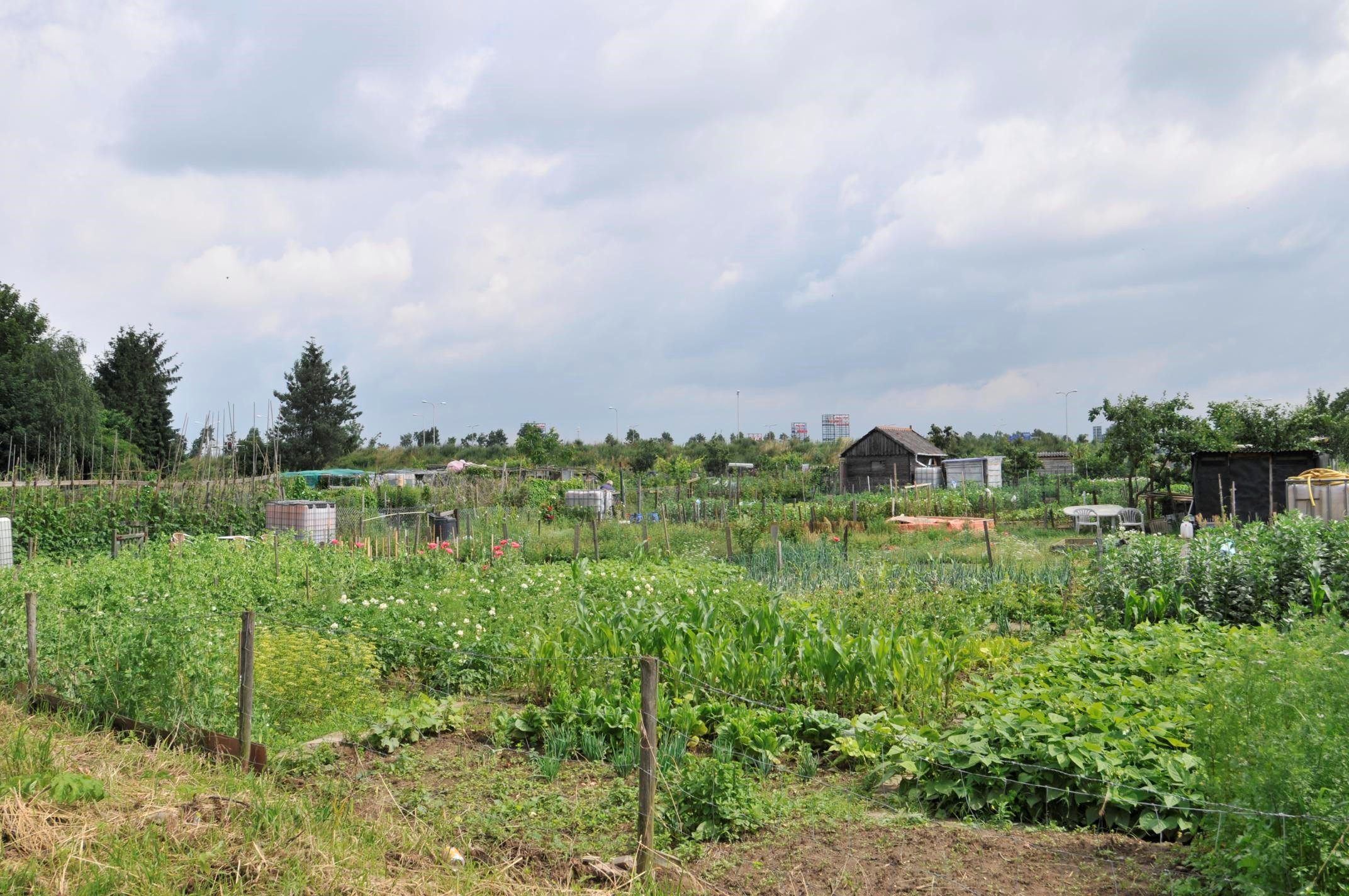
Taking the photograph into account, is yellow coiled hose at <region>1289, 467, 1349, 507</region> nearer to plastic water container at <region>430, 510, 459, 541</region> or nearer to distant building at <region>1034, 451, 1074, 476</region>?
plastic water container at <region>430, 510, 459, 541</region>

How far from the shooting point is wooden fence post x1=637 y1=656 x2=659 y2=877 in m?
3.69

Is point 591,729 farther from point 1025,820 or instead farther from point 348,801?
point 1025,820

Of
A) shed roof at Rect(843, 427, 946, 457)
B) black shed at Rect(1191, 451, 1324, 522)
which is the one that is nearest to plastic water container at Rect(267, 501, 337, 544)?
black shed at Rect(1191, 451, 1324, 522)

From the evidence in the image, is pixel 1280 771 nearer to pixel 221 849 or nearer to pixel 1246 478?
pixel 221 849

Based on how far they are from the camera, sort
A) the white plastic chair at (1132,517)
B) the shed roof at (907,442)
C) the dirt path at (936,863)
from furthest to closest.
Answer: the shed roof at (907,442)
the white plastic chair at (1132,517)
the dirt path at (936,863)

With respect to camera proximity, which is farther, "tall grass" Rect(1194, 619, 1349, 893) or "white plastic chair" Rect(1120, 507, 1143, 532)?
"white plastic chair" Rect(1120, 507, 1143, 532)

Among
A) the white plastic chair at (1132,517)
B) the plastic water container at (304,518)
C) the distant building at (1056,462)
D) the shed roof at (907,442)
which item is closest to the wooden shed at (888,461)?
the shed roof at (907,442)

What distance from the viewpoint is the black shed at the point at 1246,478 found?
1884cm

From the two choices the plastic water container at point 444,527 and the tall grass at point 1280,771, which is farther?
the plastic water container at point 444,527

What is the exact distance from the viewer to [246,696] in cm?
505

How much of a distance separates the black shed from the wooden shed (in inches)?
721

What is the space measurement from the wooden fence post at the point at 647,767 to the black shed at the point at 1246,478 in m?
18.6

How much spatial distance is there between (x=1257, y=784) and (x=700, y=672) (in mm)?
3771

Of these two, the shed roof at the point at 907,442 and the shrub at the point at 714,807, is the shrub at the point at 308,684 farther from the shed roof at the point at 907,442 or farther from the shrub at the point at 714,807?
the shed roof at the point at 907,442
